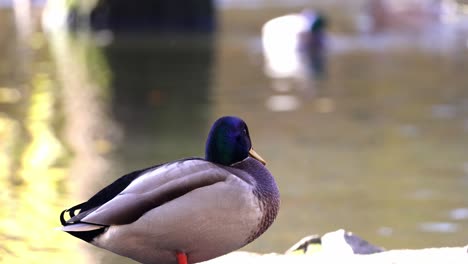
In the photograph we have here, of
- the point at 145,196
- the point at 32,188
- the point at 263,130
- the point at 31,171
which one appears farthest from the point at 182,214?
the point at 263,130

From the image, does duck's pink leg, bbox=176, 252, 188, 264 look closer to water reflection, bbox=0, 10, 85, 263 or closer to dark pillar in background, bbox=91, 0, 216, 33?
water reflection, bbox=0, 10, 85, 263

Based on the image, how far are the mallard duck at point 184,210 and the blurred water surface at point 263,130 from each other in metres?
1.34

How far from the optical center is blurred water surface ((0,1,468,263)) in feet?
21.0

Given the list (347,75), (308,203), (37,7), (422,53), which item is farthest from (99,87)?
(37,7)

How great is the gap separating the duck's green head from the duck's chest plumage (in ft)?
0.21

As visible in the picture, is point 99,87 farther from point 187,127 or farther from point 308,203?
point 308,203

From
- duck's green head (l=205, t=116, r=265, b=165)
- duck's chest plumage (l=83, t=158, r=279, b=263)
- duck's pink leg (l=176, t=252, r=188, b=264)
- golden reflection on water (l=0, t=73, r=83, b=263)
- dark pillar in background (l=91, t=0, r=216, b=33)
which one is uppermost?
dark pillar in background (l=91, t=0, r=216, b=33)

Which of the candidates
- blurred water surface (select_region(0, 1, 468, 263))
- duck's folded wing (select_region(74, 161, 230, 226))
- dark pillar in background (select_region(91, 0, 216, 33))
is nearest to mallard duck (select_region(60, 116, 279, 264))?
duck's folded wing (select_region(74, 161, 230, 226))

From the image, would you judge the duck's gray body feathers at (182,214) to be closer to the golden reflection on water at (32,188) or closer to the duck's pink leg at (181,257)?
the duck's pink leg at (181,257)

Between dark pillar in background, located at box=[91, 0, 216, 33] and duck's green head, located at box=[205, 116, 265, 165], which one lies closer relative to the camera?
duck's green head, located at box=[205, 116, 265, 165]

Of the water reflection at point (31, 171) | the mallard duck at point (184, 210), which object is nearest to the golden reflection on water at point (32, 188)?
the water reflection at point (31, 171)

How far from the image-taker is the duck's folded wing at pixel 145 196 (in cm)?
379

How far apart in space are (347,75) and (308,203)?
23.4 feet

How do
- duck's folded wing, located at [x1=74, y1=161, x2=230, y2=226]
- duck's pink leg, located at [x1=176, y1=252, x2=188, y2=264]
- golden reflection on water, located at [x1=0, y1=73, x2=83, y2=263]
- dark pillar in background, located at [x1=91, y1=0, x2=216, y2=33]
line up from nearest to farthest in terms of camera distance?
duck's folded wing, located at [x1=74, y1=161, x2=230, y2=226], duck's pink leg, located at [x1=176, y1=252, x2=188, y2=264], golden reflection on water, located at [x1=0, y1=73, x2=83, y2=263], dark pillar in background, located at [x1=91, y1=0, x2=216, y2=33]
